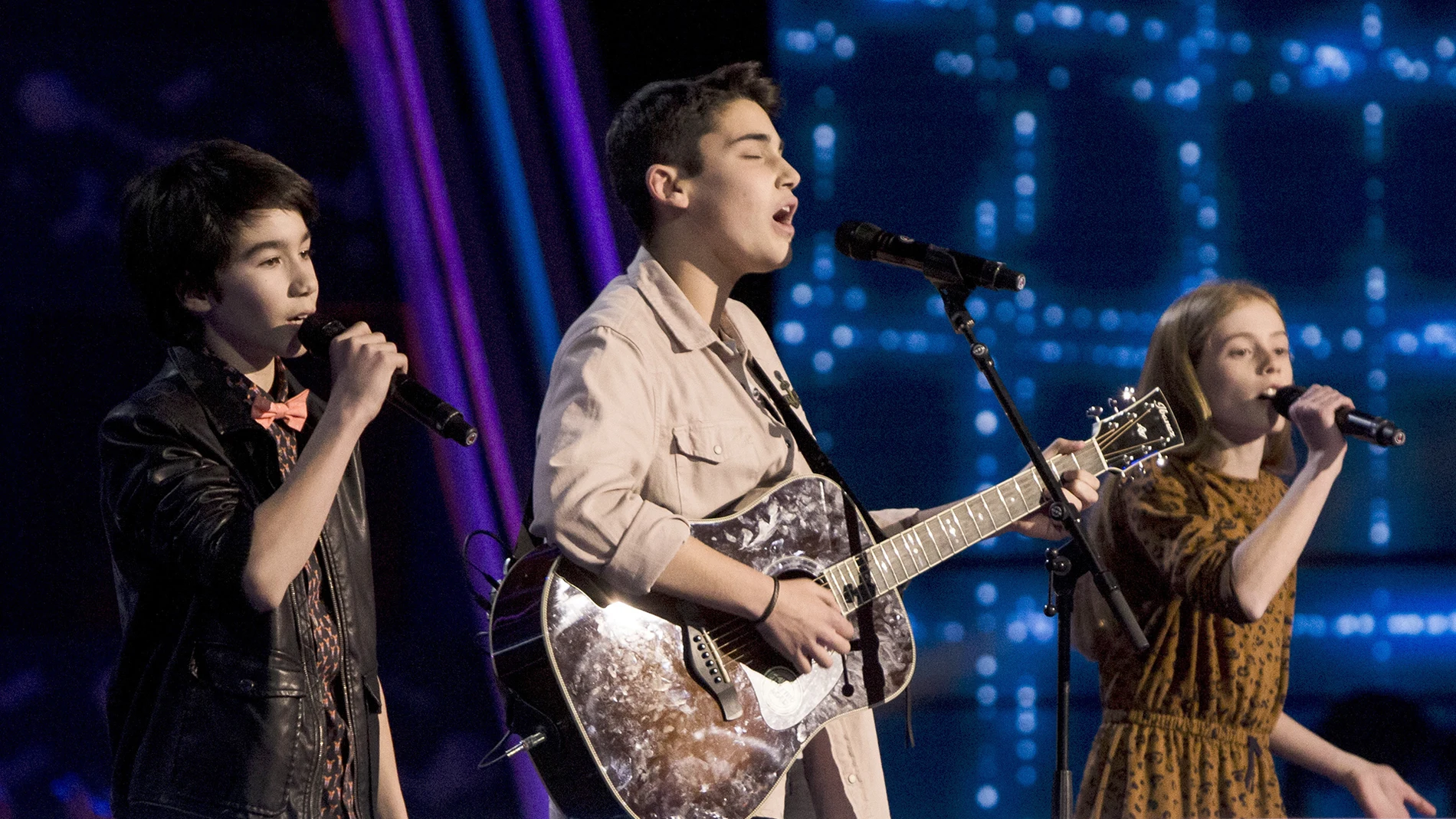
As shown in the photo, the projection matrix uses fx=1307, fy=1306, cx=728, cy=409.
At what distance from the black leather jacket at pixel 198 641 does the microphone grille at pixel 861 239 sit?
40.2 inches

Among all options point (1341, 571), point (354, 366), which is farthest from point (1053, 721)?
point (354, 366)

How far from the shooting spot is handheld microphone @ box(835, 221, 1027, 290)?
208cm

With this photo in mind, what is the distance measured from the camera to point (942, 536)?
2.30m

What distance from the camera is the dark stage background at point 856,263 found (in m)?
3.58

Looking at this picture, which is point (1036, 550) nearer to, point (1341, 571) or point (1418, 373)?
point (1341, 571)

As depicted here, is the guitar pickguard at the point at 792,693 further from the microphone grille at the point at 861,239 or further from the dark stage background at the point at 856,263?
the dark stage background at the point at 856,263

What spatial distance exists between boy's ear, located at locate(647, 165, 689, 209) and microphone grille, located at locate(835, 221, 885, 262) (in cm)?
29

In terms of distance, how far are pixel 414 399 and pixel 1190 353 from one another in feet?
5.49

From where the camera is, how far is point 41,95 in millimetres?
3572

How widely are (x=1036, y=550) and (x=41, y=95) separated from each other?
10.3ft

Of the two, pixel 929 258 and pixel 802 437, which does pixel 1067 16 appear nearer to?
pixel 929 258

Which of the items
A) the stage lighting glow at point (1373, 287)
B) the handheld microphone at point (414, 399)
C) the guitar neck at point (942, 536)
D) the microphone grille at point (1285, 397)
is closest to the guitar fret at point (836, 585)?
the guitar neck at point (942, 536)

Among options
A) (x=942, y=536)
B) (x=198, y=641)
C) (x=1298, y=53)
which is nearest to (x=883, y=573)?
(x=942, y=536)

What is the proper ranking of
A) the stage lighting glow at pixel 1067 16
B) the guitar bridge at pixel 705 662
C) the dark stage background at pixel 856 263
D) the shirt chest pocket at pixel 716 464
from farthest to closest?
the stage lighting glow at pixel 1067 16
the dark stage background at pixel 856 263
the shirt chest pocket at pixel 716 464
the guitar bridge at pixel 705 662
